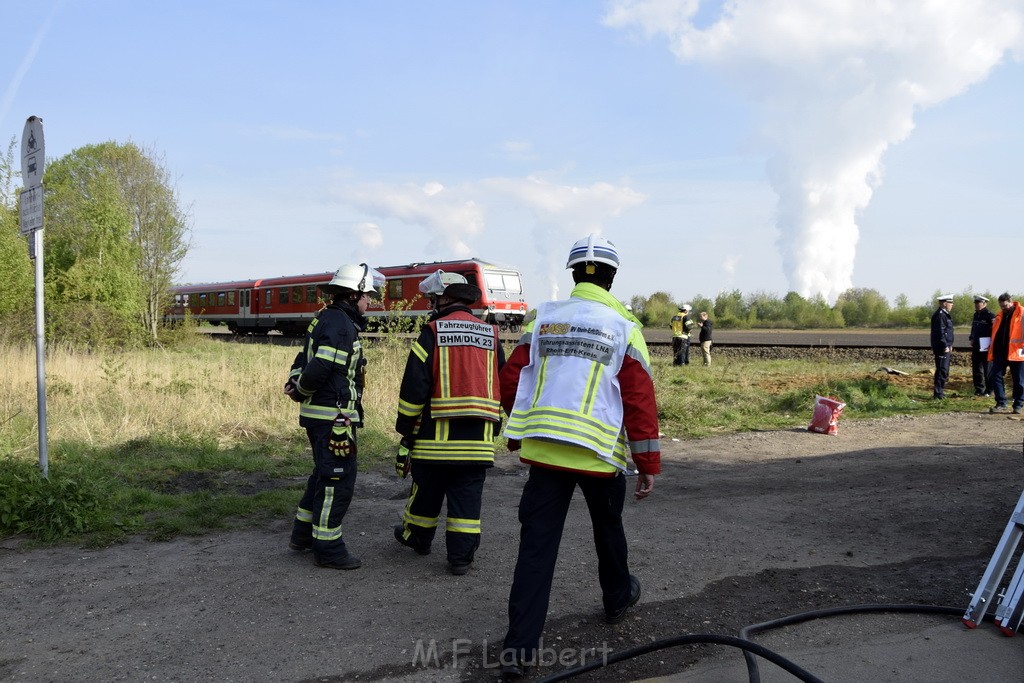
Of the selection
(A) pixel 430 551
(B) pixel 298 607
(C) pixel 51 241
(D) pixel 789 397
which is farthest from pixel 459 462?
(C) pixel 51 241

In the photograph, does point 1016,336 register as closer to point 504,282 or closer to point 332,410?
point 332,410

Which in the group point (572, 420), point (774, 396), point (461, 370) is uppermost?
point (461, 370)

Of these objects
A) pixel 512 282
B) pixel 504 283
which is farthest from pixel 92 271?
pixel 512 282

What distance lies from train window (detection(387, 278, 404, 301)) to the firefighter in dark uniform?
25990 mm

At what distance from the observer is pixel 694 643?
12.8 feet

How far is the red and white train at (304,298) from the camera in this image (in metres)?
28.9

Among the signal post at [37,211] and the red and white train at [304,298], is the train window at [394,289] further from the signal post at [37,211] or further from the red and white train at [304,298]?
the signal post at [37,211]

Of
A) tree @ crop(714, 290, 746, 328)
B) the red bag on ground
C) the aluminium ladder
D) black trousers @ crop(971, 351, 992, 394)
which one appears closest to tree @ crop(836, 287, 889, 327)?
tree @ crop(714, 290, 746, 328)

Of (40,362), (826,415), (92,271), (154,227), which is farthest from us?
(154,227)

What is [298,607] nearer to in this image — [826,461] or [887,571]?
[887,571]

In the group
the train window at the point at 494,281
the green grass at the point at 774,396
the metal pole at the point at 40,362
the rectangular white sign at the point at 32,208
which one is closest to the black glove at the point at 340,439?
the metal pole at the point at 40,362

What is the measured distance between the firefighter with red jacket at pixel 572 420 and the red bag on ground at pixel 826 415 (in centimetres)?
742

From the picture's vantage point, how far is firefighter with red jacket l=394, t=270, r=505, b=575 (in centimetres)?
501

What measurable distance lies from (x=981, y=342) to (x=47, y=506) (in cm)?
1351
